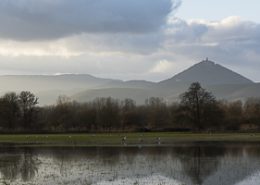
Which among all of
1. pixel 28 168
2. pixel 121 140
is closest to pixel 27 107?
pixel 121 140

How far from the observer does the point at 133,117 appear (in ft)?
495

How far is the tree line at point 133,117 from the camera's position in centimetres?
13312

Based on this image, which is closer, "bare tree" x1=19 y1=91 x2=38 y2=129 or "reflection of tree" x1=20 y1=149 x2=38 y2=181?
"reflection of tree" x1=20 y1=149 x2=38 y2=181

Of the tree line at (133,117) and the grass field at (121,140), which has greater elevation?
the tree line at (133,117)

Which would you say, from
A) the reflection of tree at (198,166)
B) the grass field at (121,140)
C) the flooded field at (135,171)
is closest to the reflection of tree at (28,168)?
the flooded field at (135,171)

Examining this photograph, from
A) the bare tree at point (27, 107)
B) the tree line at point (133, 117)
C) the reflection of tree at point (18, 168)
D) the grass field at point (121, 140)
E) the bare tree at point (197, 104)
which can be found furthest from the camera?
the bare tree at point (27, 107)

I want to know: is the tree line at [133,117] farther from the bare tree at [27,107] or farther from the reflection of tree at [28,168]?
the reflection of tree at [28,168]

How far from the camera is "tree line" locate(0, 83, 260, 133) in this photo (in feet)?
437

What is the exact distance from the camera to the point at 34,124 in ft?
486

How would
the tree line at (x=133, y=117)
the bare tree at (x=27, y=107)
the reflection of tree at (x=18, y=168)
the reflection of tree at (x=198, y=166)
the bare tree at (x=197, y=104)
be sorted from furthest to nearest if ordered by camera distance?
the bare tree at (x=27, y=107) → the bare tree at (x=197, y=104) → the tree line at (x=133, y=117) → the reflection of tree at (x=18, y=168) → the reflection of tree at (x=198, y=166)

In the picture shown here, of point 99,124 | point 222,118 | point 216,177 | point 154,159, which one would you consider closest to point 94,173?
point 216,177

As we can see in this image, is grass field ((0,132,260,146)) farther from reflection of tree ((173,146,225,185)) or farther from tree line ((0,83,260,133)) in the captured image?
tree line ((0,83,260,133))

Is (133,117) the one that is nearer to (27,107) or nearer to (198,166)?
(27,107)

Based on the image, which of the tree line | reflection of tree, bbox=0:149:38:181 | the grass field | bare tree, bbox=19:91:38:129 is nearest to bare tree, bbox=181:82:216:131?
the tree line
